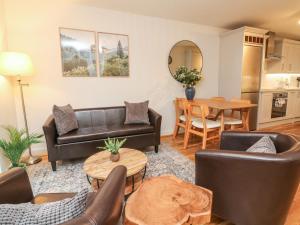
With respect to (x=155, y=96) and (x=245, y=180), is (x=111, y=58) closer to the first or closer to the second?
(x=155, y=96)

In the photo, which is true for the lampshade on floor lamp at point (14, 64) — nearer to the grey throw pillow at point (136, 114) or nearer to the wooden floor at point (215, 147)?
the grey throw pillow at point (136, 114)

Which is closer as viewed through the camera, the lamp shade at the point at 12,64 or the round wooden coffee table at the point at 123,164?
the round wooden coffee table at the point at 123,164

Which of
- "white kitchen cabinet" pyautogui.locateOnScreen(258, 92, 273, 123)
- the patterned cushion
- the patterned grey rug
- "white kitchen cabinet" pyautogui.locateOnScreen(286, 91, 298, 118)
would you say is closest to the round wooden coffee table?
the patterned grey rug

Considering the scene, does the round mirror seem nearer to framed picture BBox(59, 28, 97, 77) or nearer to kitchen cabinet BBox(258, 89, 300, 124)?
framed picture BBox(59, 28, 97, 77)

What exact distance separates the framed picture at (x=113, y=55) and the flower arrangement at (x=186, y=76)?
3.74 feet

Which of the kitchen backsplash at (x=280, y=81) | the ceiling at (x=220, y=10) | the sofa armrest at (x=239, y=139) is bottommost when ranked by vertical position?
the sofa armrest at (x=239, y=139)

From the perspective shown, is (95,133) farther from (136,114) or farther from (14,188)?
(14,188)

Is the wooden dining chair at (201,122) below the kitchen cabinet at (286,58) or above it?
below

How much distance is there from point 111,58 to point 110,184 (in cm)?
288

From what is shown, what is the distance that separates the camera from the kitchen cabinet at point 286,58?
473 cm

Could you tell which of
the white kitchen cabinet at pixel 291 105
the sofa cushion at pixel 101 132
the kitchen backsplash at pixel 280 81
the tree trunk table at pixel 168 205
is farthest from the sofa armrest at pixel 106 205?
the white kitchen cabinet at pixel 291 105

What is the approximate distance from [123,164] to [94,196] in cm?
96

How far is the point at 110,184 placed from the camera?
36.7 inches

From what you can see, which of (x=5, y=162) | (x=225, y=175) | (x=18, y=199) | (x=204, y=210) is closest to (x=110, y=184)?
(x=204, y=210)
